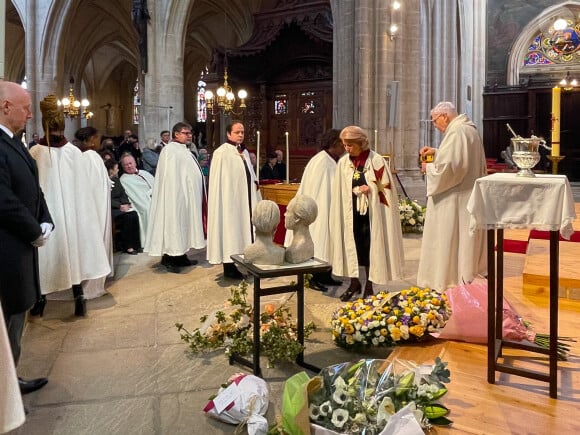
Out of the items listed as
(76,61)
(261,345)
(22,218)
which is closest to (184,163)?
(261,345)

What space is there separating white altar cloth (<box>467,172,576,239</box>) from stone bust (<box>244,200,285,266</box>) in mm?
1238

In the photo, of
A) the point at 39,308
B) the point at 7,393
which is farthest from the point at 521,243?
the point at 7,393

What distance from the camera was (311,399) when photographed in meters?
2.72

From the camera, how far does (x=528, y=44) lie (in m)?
19.4

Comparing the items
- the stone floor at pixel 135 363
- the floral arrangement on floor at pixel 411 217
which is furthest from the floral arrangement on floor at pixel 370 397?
the floral arrangement on floor at pixel 411 217

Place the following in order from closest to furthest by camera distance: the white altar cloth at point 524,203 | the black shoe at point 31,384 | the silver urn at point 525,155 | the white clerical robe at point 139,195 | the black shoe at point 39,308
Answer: the white altar cloth at point 524,203 → the silver urn at point 525,155 → the black shoe at point 31,384 → the black shoe at point 39,308 → the white clerical robe at point 139,195

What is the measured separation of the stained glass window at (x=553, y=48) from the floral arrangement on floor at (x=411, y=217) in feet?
41.1

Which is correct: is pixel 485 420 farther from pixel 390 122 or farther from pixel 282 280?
pixel 390 122

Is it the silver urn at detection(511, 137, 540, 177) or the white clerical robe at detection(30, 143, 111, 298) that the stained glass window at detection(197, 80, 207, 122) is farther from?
the silver urn at detection(511, 137, 540, 177)

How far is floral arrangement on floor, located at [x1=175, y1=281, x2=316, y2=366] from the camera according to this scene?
12.7 ft

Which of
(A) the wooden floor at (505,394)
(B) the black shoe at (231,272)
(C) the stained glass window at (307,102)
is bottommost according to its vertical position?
(A) the wooden floor at (505,394)

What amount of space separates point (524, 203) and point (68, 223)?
3.87 m

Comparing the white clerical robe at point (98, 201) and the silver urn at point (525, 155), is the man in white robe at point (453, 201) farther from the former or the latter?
the white clerical robe at point (98, 201)

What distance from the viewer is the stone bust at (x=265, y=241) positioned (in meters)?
3.57
